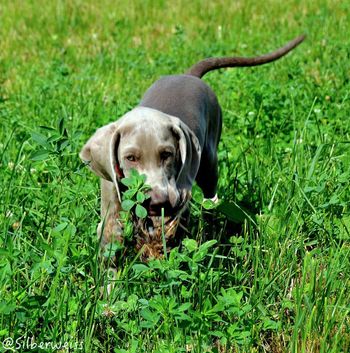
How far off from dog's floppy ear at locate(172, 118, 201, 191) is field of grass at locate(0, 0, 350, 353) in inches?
9.8

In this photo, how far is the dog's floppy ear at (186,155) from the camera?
12.0 feet

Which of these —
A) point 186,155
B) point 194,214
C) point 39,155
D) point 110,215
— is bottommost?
point 194,214

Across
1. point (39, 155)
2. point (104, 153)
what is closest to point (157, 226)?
point (104, 153)

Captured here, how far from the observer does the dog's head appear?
3482 millimetres

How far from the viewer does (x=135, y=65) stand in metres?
7.15

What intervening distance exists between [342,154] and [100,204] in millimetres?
1321

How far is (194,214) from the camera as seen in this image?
404 cm

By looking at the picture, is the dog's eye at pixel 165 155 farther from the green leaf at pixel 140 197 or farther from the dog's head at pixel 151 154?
the green leaf at pixel 140 197

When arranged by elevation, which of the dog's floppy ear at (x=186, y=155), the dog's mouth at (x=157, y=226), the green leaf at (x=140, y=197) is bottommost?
the dog's mouth at (x=157, y=226)

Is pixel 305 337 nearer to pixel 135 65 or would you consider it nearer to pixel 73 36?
pixel 135 65

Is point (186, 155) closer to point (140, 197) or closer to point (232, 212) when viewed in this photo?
point (232, 212)

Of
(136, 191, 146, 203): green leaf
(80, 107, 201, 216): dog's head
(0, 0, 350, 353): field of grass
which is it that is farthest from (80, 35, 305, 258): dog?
(136, 191, 146, 203): green leaf

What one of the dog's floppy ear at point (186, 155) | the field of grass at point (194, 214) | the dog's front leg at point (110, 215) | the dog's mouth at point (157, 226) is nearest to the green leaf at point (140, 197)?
the field of grass at point (194, 214)

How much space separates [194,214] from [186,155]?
1.44 ft
